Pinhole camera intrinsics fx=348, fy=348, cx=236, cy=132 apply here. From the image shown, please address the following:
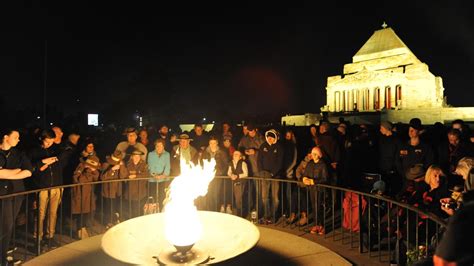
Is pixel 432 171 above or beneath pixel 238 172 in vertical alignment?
above

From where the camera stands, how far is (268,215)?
28.3 ft

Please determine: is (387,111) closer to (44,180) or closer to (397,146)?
(397,146)

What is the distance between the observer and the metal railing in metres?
5.95

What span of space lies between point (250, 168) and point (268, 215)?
4.22 feet

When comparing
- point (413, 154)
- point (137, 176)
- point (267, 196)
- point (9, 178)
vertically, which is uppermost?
point (413, 154)

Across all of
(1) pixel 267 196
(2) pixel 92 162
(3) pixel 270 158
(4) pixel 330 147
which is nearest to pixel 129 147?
(2) pixel 92 162

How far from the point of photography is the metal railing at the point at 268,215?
234 inches

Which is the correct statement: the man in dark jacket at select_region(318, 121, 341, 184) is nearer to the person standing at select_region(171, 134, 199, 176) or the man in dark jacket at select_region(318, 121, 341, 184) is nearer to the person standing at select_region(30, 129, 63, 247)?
the person standing at select_region(171, 134, 199, 176)

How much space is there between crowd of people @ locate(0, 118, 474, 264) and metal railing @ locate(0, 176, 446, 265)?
5 cm

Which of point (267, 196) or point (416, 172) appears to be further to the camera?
point (267, 196)

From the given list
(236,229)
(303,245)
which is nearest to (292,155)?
(303,245)

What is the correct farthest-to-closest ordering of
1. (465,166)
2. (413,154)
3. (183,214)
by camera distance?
(413,154)
(465,166)
(183,214)

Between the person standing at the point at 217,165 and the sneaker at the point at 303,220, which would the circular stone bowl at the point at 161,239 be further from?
the person standing at the point at 217,165

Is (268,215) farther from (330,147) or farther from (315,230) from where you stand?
(330,147)
